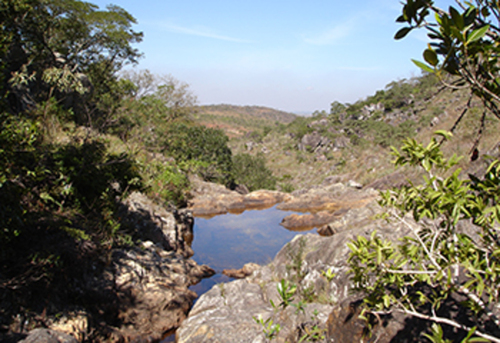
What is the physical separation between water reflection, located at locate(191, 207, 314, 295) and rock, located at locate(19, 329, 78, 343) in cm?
373

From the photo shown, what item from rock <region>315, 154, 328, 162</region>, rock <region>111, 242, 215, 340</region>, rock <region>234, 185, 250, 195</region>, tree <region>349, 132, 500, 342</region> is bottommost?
rock <region>234, 185, 250, 195</region>

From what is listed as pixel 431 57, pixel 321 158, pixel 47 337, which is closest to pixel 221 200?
pixel 47 337

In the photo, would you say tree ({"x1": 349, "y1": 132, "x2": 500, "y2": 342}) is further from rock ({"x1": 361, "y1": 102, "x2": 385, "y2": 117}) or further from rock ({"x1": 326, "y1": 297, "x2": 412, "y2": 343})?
rock ({"x1": 361, "y1": 102, "x2": 385, "y2": 117})

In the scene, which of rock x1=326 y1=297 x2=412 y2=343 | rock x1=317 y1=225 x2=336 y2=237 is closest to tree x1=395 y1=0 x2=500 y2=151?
rock x1=326 y1=297 x2=412 y2=343

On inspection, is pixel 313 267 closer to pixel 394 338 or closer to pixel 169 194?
pixel 394 338

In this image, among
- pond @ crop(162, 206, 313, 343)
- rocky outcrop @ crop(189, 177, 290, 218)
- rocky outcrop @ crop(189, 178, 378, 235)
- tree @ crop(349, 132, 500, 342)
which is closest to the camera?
tree @ crop(349, 132, 500, 342)

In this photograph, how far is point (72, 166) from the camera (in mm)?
5180

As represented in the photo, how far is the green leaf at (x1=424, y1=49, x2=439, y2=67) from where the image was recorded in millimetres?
1137

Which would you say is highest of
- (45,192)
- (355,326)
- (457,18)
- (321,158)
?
(457,18)

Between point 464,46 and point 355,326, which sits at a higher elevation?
point 464,46

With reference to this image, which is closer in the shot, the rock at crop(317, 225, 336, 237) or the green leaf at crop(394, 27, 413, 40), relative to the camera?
the green leaf at crop(394, 27, 413, 40)

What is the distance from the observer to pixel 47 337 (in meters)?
3.76

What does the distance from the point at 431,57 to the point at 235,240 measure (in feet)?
36.9

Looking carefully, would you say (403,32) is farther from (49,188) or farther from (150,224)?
(150,224)
